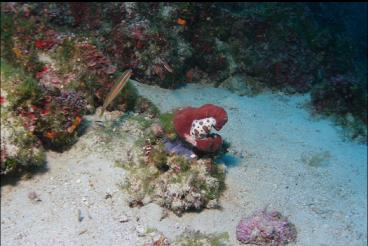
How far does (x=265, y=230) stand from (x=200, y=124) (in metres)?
1.64

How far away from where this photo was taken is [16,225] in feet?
14.3

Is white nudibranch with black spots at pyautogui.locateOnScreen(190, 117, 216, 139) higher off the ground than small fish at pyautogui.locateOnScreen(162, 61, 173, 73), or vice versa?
white nudibranch with black spots at pyautogui.locateOnScreen(190, 117, 216, 139)

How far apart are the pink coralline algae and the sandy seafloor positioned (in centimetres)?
17

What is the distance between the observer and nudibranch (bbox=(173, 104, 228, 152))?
4.84 m

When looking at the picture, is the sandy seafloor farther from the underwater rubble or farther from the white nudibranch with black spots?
the white nudibranch with black spots

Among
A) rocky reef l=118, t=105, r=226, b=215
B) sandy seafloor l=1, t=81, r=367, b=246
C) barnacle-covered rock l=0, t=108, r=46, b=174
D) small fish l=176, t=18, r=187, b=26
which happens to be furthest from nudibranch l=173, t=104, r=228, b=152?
small fish l=176, t=18, r=187, b=26

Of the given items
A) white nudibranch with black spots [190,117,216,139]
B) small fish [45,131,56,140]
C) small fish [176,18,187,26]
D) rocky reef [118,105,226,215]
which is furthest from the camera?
small fish [176,18,187,26]

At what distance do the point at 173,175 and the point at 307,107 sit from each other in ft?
16.1

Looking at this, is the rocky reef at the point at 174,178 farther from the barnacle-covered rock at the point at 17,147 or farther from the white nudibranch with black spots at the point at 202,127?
the barnacle-covered rock at the point at 17,147

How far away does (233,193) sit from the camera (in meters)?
5.28

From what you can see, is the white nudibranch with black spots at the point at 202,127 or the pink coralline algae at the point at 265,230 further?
the white nudibranch with black spots at the point at 202,127

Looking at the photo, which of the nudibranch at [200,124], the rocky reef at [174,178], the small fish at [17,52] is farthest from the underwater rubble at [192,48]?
the nudibranch at [200,124]

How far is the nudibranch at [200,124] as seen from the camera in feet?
15.9

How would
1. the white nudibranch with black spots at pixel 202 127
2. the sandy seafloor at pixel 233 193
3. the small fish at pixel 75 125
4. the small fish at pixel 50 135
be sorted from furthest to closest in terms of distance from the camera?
1. the small fish at pixel 75 125
2. the small fish at pixel 50 135
3. the white nudibranch with black spots at pixel 202 127
4. the sandy seafloor at pixel 233 193
